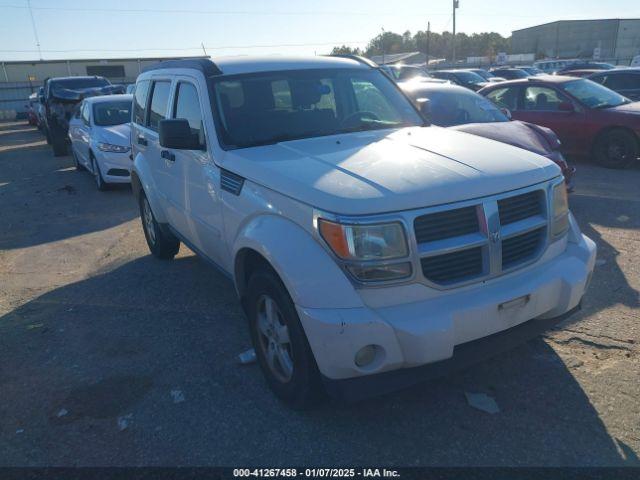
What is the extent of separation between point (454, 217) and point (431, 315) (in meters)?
0.51

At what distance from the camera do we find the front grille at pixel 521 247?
9.51 ft

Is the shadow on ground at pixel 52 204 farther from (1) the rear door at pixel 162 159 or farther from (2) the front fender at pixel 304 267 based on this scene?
(2) the front fender at pixel 304 267

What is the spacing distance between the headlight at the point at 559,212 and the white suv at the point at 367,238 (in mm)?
12

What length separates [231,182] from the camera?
3.55 metres

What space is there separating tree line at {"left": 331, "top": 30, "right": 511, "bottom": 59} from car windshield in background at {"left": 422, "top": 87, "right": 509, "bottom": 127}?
284ft

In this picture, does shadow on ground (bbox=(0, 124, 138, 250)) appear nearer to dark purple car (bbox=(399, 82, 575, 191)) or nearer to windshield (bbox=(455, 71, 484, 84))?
dark purple car (bbox=(399, 82, 575, 191))

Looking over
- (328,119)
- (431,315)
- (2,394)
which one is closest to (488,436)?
(431,315)

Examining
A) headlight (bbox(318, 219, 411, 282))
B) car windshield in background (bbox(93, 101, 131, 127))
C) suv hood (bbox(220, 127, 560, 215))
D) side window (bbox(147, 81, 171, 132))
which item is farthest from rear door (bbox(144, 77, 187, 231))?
car windshield in background (bbox(93, 101, 131, 127))

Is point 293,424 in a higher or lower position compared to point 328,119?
lower

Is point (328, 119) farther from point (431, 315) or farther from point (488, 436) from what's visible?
point (488, 436)

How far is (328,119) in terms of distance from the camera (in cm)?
412

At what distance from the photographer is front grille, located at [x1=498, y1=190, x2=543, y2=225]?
288cm

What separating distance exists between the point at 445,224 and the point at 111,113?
394 inches

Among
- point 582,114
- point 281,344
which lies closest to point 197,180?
point 281,344
